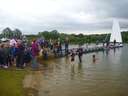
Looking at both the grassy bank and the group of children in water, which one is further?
the group of children in water

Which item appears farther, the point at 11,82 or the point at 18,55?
the point at 18,55

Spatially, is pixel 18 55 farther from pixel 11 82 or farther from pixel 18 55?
Result: pixel 11 82

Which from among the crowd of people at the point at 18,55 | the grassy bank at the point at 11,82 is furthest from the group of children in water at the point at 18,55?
the grassy bank at the point at 11,82

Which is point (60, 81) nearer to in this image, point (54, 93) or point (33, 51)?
point (54, 93)

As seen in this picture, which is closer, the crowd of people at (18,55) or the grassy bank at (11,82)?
the grassy bank at (11,82)

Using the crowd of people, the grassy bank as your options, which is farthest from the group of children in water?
the grassy bank

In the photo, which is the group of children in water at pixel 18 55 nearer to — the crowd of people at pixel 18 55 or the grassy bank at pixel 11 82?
the crowd of people at pixel 18 55

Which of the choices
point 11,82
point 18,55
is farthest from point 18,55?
point 11,82

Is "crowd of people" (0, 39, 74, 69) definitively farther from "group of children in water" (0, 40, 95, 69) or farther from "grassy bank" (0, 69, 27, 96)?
"grassy bank" (0, 69, 27, 96)

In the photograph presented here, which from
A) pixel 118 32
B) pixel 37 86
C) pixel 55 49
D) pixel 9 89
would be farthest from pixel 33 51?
pixel 118 32

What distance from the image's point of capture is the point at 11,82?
17.4 meters

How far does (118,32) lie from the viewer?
9262 cm

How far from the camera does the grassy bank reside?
587 inches

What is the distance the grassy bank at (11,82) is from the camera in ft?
49.0
